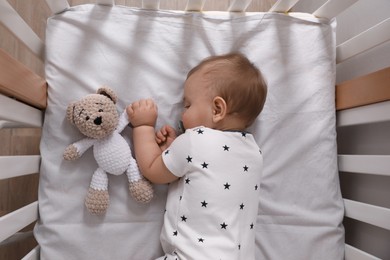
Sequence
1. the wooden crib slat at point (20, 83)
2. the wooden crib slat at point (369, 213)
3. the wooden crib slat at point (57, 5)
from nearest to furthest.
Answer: the wooden crib slat at point (20, 83)
the wooden crib slat at point (369, 213)
the wooden crib slat at point (57, 5)

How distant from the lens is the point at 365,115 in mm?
1004

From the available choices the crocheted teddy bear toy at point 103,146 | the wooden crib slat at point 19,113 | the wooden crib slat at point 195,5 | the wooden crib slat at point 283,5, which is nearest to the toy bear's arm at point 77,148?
the crocheted teddy bear toy at point 103,146

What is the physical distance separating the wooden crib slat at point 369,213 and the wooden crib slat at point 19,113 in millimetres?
831

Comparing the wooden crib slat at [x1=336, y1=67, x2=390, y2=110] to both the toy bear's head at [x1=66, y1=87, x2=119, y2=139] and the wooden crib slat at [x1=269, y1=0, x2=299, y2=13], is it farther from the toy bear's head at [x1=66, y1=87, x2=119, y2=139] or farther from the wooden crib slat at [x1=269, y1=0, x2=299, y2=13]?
the toy bear's head at [x1=66, y1=87, x2=119, y2=139]

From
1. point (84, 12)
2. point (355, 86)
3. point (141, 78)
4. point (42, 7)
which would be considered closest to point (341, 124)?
point (355, 86)

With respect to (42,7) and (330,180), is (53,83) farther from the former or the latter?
(330,180)

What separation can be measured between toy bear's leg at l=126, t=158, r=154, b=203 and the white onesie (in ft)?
0.25

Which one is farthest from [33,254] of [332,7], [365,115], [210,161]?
[332,7]

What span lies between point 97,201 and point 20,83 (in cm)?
33

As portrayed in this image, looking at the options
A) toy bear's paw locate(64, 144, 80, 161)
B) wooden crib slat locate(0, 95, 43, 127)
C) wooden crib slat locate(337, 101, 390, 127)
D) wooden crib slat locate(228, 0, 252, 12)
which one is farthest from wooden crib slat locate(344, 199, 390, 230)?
wooden crib slat locate(0, 95, 43, 127)

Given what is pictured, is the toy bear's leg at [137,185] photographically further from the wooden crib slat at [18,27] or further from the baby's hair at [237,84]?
the wooden crib slat at [18,27]

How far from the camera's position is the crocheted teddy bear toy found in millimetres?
932

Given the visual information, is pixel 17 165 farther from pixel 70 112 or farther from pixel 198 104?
pixel 198 104

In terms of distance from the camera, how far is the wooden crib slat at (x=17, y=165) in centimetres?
81
